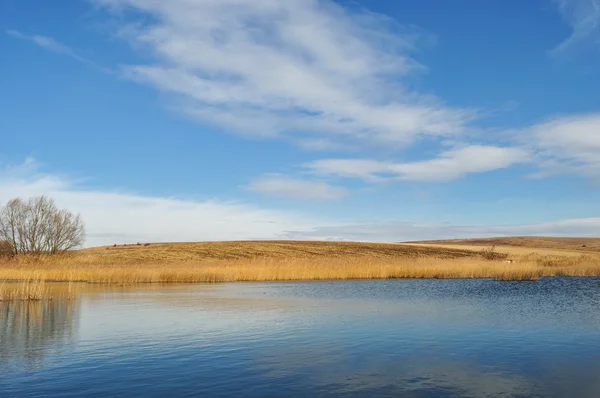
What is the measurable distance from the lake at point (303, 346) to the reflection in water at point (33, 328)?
5 cm

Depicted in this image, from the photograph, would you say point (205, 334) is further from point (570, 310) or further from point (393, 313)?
point (570, 310)

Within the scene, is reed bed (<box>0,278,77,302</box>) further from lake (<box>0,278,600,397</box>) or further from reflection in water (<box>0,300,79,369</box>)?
lake (<box>0,278,600,397</box>)

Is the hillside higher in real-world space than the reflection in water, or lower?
higher

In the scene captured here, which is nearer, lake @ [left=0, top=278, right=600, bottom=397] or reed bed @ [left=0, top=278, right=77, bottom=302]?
lake @ [left=0, top=278, right=600, bottom=397]

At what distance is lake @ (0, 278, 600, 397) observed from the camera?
1066cm

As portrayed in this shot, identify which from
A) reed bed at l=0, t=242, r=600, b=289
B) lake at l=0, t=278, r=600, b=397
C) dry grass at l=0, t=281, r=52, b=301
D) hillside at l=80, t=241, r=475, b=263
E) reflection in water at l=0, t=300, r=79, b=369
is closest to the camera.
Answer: lake at l=0, t=278, r=600, b=397

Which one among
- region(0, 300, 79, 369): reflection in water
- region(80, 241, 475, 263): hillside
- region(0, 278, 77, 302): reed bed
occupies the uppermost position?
region(80, 241, 475, 263): hillside

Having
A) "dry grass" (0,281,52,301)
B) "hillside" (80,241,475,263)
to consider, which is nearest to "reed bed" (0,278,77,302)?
"dry grass" (0,281,52,301)

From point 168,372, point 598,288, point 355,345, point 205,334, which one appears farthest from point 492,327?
point 598,288

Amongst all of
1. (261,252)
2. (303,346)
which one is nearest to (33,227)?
(261,252)

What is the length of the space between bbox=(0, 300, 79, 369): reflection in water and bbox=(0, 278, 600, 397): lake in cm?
5

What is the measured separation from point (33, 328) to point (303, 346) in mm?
10040

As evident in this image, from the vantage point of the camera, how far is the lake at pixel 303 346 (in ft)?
35.0

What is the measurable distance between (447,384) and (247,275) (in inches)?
1184
